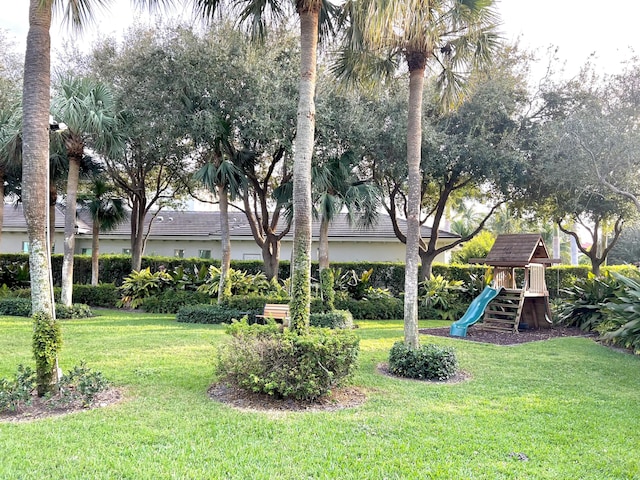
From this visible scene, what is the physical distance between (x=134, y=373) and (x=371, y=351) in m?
4.60

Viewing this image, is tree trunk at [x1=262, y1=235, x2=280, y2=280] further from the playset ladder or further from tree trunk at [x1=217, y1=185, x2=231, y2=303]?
the playset ladder

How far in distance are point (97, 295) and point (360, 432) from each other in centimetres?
1595

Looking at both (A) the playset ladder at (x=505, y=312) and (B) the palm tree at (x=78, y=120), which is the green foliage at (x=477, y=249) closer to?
(A) the playset ladder at (x=505, y=312)

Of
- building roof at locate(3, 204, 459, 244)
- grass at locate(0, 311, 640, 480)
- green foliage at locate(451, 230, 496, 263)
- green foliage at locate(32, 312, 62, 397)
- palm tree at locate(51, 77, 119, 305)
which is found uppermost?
palm tree at locate(51, 77, 119, 305)

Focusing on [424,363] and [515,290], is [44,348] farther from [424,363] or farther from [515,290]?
[515,290]

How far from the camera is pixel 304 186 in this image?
6.75 m

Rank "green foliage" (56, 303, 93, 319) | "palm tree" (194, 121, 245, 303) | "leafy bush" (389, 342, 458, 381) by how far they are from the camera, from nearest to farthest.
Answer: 1. "leafy bush" (389, 342, 458, 381)
2. "palm tree" (194, 121, 245, 303)
3. "green foliage" (56, 303, 93, 319)

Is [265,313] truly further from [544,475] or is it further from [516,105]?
[516,105]

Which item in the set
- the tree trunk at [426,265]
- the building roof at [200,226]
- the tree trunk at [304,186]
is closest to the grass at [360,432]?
the tree trunk at [304,186]

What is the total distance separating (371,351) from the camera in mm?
9641

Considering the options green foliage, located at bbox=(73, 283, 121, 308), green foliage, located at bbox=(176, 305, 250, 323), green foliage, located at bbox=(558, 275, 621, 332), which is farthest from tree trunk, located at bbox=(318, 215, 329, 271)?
green foliage, located at bbox=(73, 283, 121, 308)

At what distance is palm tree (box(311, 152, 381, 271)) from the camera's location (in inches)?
535

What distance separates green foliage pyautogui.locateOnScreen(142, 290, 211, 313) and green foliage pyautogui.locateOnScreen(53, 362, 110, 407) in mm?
10405

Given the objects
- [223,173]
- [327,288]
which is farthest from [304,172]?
[223,173]
